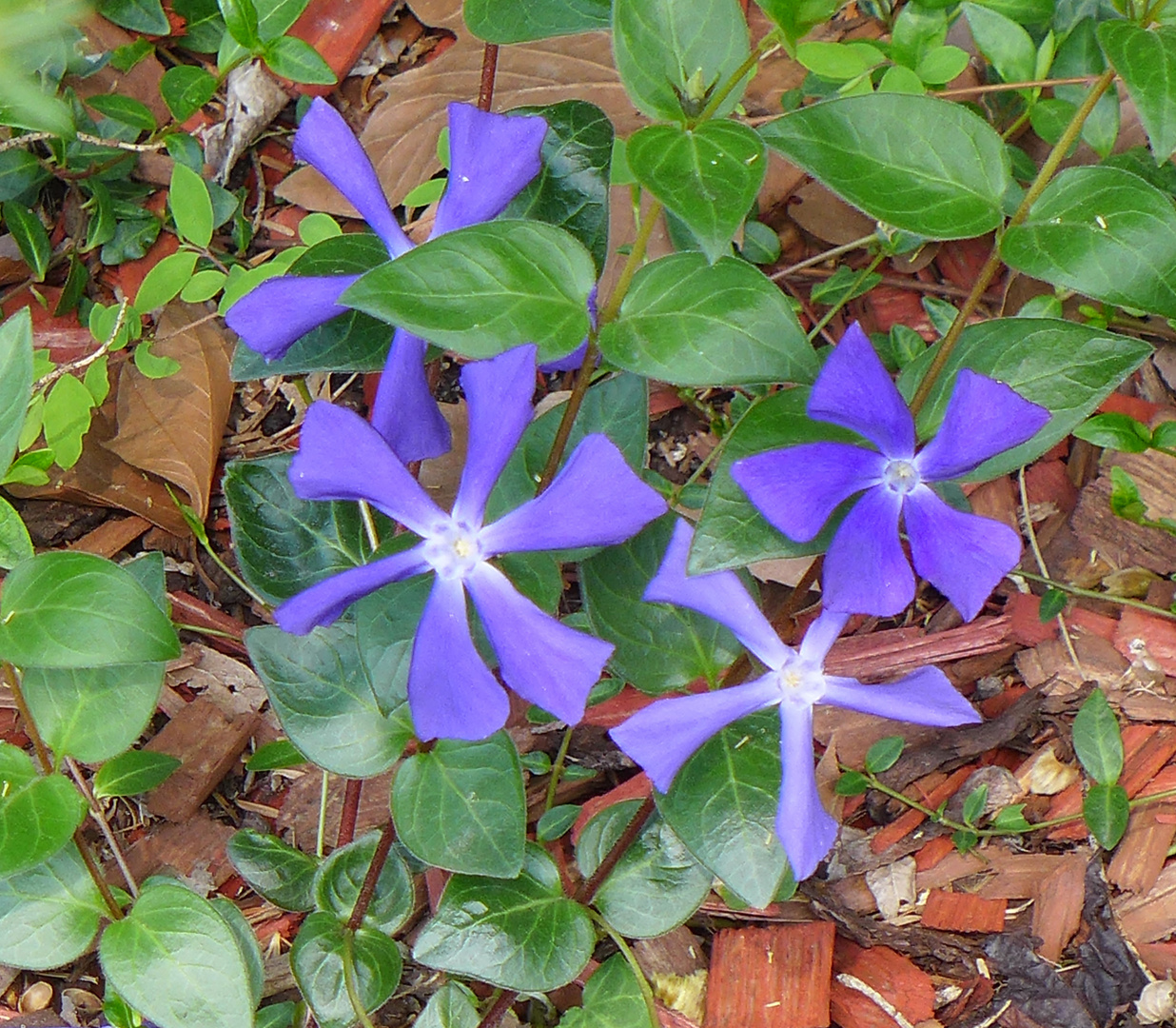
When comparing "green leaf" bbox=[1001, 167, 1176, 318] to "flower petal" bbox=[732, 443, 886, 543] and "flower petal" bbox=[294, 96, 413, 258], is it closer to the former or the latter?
"flower petal" bbox=[732, 443, 886, 543]

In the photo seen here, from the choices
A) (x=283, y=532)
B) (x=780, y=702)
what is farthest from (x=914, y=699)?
(x=283, y=532)

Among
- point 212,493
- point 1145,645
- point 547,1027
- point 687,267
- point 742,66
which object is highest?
point 742,66

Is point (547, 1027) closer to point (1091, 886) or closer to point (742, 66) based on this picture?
point (1091, 886)

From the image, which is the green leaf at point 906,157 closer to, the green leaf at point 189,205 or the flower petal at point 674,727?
the flower petal at point 674,727

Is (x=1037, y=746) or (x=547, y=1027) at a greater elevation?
(x=1037, y=746)

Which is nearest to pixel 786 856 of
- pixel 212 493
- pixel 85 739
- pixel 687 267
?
pixel 687 267

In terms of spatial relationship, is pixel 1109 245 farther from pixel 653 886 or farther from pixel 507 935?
pixel 507 935

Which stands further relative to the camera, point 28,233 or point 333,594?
point 28,233

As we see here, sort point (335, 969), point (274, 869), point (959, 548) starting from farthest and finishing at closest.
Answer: point (274, 869)
point (335, 969)
point (959, 548)
